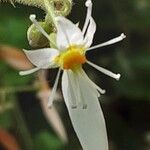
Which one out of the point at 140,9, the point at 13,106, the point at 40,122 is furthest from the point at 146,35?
the point at 13,106

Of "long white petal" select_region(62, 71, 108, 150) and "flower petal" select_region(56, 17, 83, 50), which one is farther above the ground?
"flower petal" select_region(56, 17, 83, 50)

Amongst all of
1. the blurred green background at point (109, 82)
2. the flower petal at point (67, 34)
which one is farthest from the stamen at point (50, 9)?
the blurred green background at point (109, 82)

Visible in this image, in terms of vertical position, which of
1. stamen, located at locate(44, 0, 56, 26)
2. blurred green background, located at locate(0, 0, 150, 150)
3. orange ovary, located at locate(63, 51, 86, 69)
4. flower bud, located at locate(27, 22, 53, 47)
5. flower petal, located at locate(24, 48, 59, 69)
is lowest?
blurred green background, located at locate(0, 0, 150, 150)

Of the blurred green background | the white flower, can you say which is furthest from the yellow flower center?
the blurred green background

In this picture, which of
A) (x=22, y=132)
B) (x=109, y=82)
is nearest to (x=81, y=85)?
(x=22, y=132)

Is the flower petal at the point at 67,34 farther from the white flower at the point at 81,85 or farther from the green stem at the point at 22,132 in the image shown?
the green stem at the point at 22,132

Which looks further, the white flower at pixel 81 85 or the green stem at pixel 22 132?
the green stem at pixel 22 132

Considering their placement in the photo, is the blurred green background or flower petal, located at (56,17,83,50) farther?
the blurred green background

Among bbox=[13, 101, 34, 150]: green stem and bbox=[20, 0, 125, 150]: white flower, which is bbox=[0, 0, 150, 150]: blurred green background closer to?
bbox=[13, 101, 34, 150]: green stem
